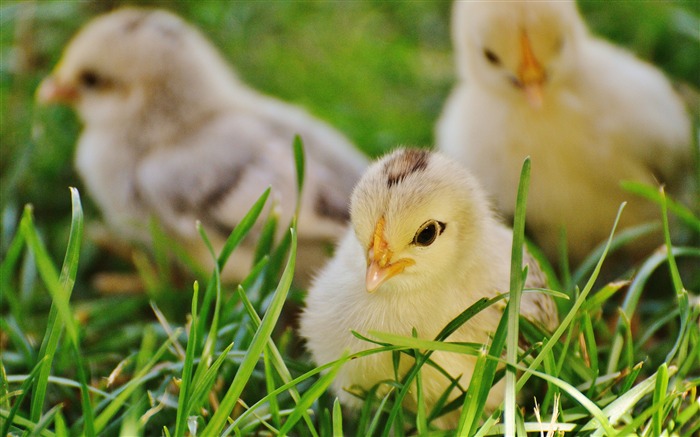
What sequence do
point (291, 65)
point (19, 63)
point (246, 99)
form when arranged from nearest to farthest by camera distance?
1. point (246, 99)
2. point (19, 63)
3. point (291, 65)

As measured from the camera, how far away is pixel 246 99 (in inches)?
89.6

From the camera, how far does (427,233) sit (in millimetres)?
1180

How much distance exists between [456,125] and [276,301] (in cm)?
104

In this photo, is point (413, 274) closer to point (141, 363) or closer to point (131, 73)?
point (141, 363)

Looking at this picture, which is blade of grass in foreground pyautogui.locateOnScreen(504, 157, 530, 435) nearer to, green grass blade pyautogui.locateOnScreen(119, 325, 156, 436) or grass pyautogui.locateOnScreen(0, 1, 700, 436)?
grass pyautogui.locateOnScreen(0, 1, 700, 436)

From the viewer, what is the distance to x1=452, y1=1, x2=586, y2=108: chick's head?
1.69 meters

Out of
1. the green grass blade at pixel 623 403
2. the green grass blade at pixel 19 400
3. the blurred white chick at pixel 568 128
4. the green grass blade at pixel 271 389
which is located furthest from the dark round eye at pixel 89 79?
the green grass blade at pixel 623 403

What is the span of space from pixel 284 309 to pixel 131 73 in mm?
743

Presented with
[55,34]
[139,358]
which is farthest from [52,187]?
[139,358]

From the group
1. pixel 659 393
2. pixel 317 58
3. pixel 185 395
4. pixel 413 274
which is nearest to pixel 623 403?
pixel 659 393

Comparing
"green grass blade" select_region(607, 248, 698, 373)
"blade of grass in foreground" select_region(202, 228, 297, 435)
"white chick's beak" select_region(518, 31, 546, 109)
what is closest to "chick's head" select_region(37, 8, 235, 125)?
"white chick's beak" select_region(518, 31, 546, 109)

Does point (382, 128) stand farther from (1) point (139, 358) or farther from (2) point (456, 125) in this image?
(1) point (139, 358)

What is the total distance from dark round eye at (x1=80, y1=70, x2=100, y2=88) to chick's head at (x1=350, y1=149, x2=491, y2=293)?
1200 mm

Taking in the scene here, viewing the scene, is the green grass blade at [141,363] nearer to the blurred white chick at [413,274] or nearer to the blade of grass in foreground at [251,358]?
the blade of grass in foreground at [251,358]
